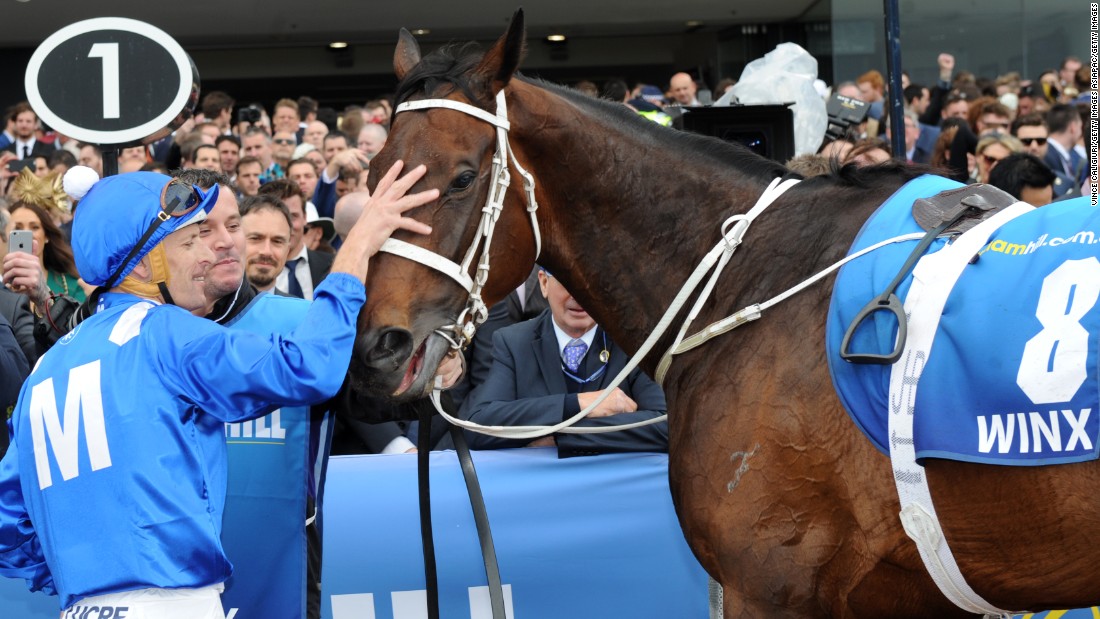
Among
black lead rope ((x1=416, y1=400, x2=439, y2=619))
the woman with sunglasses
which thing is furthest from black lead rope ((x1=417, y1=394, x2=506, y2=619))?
the woman with sunglasses

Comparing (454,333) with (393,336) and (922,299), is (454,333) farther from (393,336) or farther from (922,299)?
(922,299)

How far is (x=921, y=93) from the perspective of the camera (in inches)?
569

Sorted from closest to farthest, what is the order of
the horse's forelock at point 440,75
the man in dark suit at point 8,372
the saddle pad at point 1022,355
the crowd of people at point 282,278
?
the saddle pad at point 1022,355 < the crowd of people at point 282,278 < the horse's forelock at point 440,75 < the man in dark suit at point 8,372

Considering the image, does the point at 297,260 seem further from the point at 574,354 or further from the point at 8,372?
the point at 574,354

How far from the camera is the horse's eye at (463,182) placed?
9.39 ft

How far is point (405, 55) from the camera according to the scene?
10.5ft

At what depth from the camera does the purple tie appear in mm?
4219

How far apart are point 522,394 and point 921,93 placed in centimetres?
1173

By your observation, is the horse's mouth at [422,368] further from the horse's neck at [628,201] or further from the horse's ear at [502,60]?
the horse's ear at [502,60]

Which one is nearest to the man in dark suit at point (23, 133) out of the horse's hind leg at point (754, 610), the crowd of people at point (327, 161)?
the crowd of people at point (327, 161)

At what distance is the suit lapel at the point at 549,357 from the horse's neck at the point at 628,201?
1111 mm

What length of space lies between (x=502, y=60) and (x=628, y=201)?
502 millimetres

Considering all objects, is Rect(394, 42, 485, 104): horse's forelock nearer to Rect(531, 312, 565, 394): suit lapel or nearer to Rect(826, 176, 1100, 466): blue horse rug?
Rect(826, 176, 1100, 466): blue horse rug

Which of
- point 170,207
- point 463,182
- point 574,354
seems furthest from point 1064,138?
point 170,207
